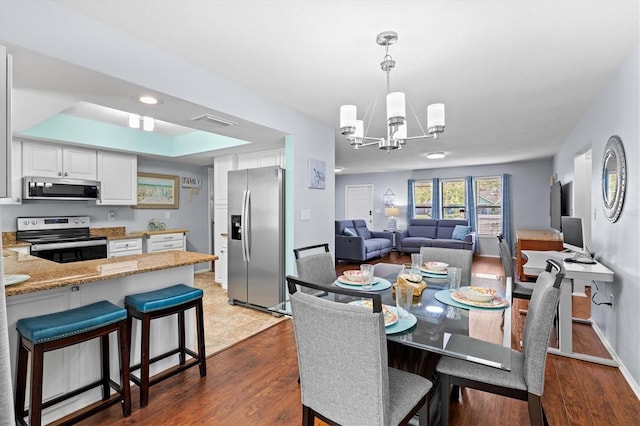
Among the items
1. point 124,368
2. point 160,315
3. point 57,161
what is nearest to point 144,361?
point 124,368

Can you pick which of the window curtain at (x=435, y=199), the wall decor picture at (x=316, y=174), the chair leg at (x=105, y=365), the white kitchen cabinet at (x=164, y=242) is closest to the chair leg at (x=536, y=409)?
the chair leg at (x=105, y=365)

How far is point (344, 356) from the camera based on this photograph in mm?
1206

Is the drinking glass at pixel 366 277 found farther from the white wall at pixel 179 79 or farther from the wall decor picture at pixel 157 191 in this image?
the wall decor picture at pixel 157 191

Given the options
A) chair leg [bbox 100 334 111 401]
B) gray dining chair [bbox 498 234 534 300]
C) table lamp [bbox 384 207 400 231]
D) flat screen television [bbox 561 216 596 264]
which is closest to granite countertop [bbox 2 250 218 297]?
chair leg [bbox 100 334 111 401]

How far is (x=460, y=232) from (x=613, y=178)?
512cm

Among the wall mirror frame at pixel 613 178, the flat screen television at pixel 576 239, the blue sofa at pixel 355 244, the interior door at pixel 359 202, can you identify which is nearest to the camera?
the wall mirror frame at pixel 613 178

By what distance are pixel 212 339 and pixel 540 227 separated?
786cm

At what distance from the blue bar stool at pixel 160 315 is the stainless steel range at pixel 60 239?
2433mm

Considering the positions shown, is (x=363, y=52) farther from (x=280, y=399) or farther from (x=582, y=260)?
(x=582, y=260)

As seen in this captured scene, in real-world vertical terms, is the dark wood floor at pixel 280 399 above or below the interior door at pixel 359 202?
below

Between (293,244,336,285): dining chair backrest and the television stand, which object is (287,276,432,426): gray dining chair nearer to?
(293,244,336,285): dining chair backrest

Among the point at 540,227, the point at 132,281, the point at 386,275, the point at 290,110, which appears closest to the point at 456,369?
the point at 386,275

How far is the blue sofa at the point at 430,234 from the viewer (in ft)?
24.3

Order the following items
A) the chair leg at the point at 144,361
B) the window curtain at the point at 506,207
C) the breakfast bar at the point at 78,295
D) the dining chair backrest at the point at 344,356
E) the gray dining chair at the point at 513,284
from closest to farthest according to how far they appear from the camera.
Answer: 1. the dining chair backrest at the point at 344,356
2. the breakfast bar at the point at 78,295
3. the chair leg at the point at 144,361
4. the gray dining chair at the point at 513,284
5. the window curtain at the point at 506,207
